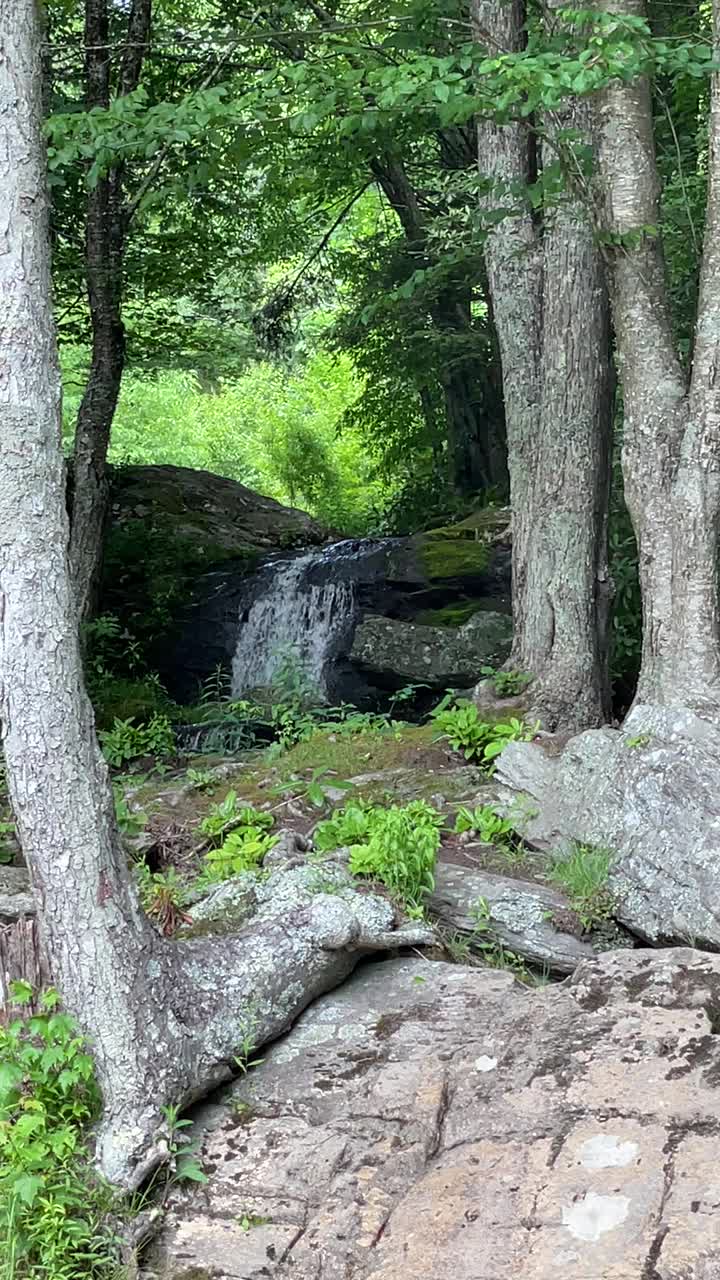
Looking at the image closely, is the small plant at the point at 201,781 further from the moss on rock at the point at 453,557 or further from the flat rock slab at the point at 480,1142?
the moss on rock at the point at 453,557

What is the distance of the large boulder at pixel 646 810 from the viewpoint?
193 inches

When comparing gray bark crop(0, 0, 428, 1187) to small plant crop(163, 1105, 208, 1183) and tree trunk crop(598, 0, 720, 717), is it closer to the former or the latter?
small plant crop(163, 1105, 208, 1183)

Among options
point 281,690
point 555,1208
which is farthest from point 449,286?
point 555,1208

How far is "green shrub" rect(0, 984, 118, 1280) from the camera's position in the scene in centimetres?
319

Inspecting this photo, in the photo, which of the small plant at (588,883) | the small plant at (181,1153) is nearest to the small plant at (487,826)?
the small plant at (588,883)

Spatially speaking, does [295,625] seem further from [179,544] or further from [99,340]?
[99,340]

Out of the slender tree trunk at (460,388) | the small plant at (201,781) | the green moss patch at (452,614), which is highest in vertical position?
the slender tree trunk at (460,388)

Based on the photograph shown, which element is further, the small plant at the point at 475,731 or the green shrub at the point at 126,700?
the green shrub at the point at 126,700

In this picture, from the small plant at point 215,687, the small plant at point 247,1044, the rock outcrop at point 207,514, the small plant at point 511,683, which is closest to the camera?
the small plant at point 247,1044

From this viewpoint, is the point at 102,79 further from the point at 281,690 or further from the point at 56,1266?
the point at 56,1266

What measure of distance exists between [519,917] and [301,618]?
658cm

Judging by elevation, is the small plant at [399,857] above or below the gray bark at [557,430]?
below

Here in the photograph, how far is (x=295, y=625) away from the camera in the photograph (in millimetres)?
11281

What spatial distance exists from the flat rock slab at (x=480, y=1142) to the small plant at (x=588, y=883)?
0.97 m
